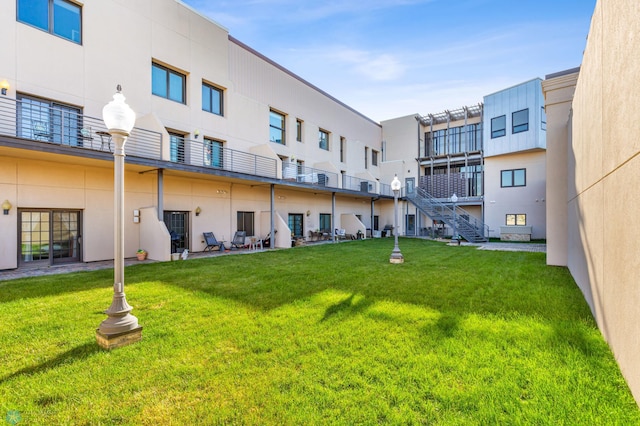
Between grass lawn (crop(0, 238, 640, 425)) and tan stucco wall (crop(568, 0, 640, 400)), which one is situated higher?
tan stucco wall (crop(568, 0, 640, 400))

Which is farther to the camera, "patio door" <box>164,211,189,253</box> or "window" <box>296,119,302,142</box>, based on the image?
"window" <box>296,119,302,142</box>

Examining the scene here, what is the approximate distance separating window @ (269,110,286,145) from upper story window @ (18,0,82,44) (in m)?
8.95

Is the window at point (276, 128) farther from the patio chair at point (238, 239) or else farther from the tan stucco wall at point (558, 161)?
the tan stucco wall at point (558, 161)

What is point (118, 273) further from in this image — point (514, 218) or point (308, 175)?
point (514, 218)

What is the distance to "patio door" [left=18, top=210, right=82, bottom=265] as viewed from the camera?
9242 mm

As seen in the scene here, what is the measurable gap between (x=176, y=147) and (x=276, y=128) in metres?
6.36

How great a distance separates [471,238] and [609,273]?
15.9 metres

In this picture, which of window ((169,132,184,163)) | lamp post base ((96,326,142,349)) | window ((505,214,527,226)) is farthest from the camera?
window ((505,214,527,226))

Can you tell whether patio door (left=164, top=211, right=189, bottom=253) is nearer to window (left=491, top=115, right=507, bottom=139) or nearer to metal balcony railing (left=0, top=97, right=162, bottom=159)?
metal balcony railing (left=0, top=97, right=162, bottom=159)

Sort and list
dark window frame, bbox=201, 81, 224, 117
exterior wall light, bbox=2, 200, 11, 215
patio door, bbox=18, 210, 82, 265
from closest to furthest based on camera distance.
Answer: exterior wall light, bbox=2, 200, 11, 215, patio door, bbox=18, 210, 82, 265, dark window frame, bbox=201, 81, 224, 117

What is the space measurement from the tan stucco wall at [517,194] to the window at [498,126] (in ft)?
4.96

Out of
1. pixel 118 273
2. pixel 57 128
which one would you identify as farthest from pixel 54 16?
pixel 118 273

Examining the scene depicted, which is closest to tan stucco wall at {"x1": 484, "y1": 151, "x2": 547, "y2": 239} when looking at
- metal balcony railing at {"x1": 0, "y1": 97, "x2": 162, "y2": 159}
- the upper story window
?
metal balcony railing at {"x1": 0, "y1": 97, "x2": 162, "y2": 159}

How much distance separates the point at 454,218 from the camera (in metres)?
18.0
